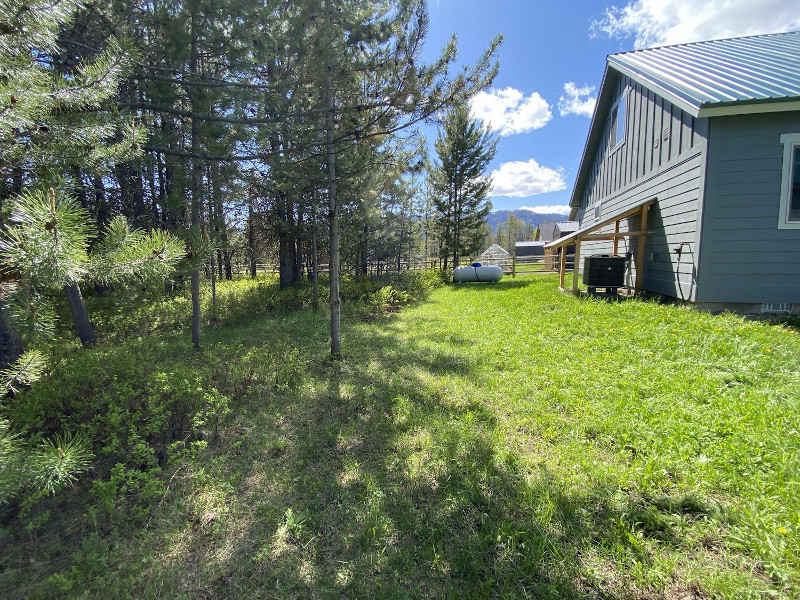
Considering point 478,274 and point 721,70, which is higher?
point 721,70


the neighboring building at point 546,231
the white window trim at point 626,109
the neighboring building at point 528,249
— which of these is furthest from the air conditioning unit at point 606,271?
the neighboring building at point 546,231

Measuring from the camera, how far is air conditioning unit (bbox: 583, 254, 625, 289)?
27.7ft

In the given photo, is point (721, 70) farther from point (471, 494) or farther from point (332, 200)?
point (471, 494)

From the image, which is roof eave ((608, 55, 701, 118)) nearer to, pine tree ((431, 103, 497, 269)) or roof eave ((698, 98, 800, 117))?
roof eave ((698, 98, 800, 117))

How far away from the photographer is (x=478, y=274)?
1612cm

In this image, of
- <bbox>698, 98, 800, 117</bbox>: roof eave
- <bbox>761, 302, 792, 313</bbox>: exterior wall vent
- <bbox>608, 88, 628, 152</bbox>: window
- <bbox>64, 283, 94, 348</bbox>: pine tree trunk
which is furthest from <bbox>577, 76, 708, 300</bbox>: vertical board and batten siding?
<bbox>64, 283, 94, 348</bbox>: pine tree trunk

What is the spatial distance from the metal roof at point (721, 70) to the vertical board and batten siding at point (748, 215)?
468 mm

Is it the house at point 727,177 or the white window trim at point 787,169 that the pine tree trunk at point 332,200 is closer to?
the house at point 727,177

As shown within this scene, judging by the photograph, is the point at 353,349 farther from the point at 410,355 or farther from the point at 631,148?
the point at 631,148

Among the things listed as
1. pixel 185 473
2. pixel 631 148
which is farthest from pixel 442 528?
pixel 631 148

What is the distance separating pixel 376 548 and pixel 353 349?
396cm

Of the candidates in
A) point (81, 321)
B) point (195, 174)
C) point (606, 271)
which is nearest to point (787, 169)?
point (606, 271)

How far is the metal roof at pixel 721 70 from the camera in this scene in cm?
536

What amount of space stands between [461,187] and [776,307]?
14.1 m
